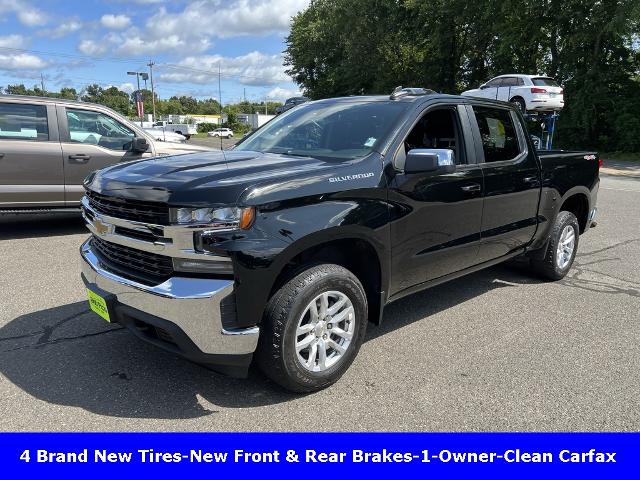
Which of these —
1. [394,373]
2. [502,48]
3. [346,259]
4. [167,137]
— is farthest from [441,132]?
[502,48]

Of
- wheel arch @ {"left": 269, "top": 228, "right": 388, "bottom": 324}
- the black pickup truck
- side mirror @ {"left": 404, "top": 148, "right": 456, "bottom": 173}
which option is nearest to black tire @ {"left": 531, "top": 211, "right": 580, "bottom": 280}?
the black pickup truck

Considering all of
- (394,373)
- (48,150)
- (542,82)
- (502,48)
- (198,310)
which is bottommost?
(394,373)

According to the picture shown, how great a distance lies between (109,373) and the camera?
342 centimetres

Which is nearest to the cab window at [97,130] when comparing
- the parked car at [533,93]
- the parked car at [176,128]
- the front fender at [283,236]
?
the front fender at [283,236]

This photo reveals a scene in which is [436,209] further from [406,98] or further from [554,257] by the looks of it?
[554,257]

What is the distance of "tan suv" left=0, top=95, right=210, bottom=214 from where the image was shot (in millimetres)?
6957

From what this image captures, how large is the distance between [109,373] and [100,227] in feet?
3.14

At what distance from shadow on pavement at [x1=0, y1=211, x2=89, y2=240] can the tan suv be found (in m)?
0.47

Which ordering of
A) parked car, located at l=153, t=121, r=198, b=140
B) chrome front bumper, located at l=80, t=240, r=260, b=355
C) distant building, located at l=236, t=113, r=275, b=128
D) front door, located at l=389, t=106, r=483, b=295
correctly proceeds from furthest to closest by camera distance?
parked car, located at l=153, t=121, r=198, b=140, distant building, located at l=236, t=113, r=275, b=128, front door, located at l=389, t=106, r=483, b=295, chrome front bumper, located at l=80, t=240, r=260, b=355

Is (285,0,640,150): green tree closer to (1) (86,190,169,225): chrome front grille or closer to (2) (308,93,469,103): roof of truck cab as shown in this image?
→ (2) (308,93,469,103): roof of truck cab

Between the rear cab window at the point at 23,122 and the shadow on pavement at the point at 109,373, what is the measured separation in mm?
3709
